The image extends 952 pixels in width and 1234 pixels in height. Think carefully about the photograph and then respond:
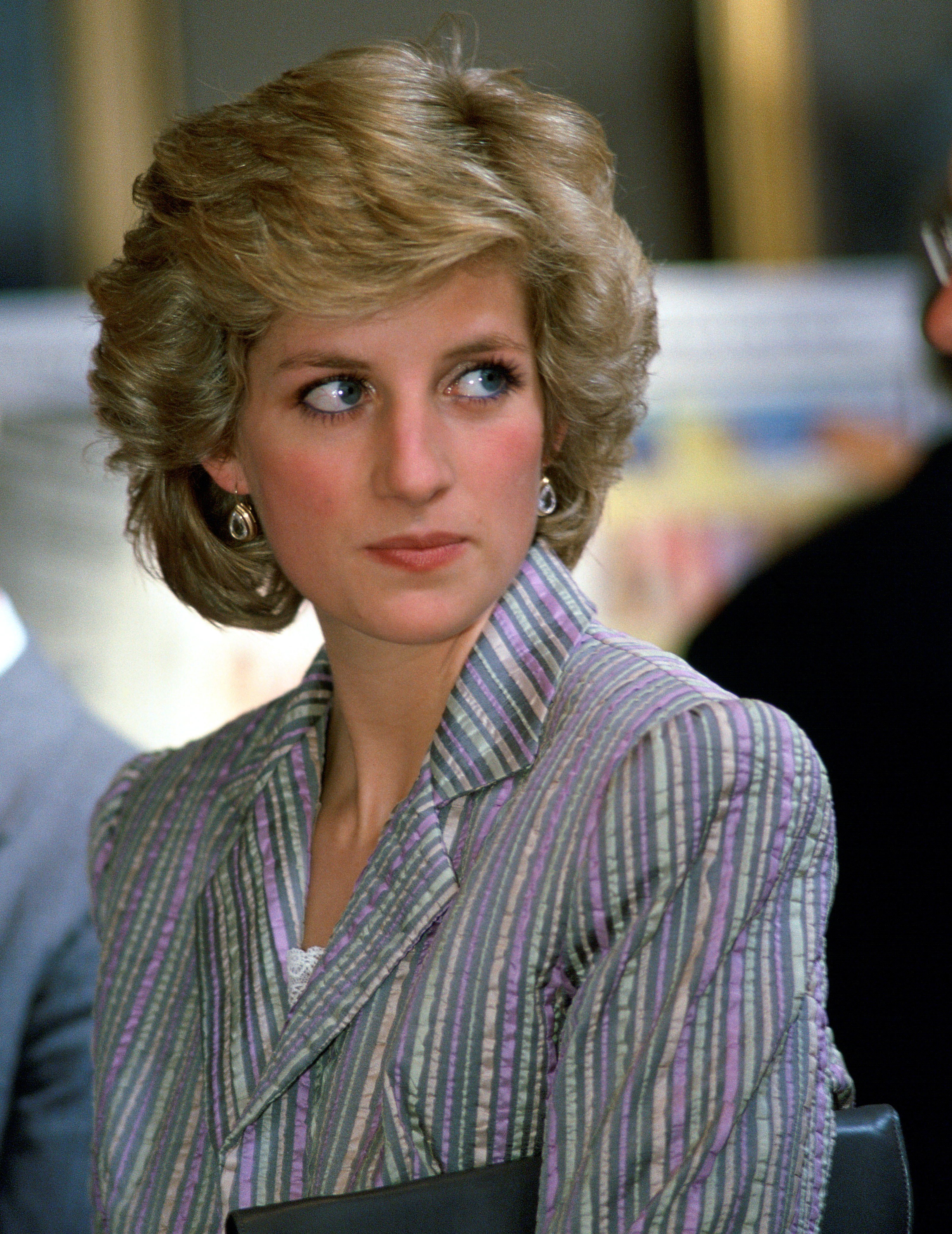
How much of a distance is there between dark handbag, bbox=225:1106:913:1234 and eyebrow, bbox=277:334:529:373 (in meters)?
0.60

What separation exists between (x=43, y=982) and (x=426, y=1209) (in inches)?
29.0

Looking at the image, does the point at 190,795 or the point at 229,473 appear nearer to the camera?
the point at 229,473

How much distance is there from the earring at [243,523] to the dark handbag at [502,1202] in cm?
64

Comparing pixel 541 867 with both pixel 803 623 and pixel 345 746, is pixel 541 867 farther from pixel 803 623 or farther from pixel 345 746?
pixel 803 623

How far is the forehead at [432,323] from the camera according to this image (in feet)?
3.90

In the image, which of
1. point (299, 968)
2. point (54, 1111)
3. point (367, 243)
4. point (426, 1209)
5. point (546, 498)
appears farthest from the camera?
point (54, 1111)

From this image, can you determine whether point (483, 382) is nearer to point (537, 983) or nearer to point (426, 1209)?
point (537, 983)

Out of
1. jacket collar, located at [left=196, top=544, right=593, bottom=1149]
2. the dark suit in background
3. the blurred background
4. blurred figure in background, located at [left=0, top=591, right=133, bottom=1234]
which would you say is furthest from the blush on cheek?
the blurred background

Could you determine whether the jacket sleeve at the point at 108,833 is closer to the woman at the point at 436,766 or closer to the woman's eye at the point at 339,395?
the woman at the point at 436,766

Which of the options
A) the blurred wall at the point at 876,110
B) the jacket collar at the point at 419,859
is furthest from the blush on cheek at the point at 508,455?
the blurred wall at the point at 876,110

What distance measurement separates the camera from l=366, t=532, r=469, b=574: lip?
120 centimetres

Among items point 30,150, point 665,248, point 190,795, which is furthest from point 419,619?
point 30,150

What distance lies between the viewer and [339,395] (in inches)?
47.9

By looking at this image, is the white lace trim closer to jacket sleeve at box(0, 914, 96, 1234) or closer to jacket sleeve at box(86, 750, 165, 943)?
jacket sleeve at box(86, 750, 165, 943)
